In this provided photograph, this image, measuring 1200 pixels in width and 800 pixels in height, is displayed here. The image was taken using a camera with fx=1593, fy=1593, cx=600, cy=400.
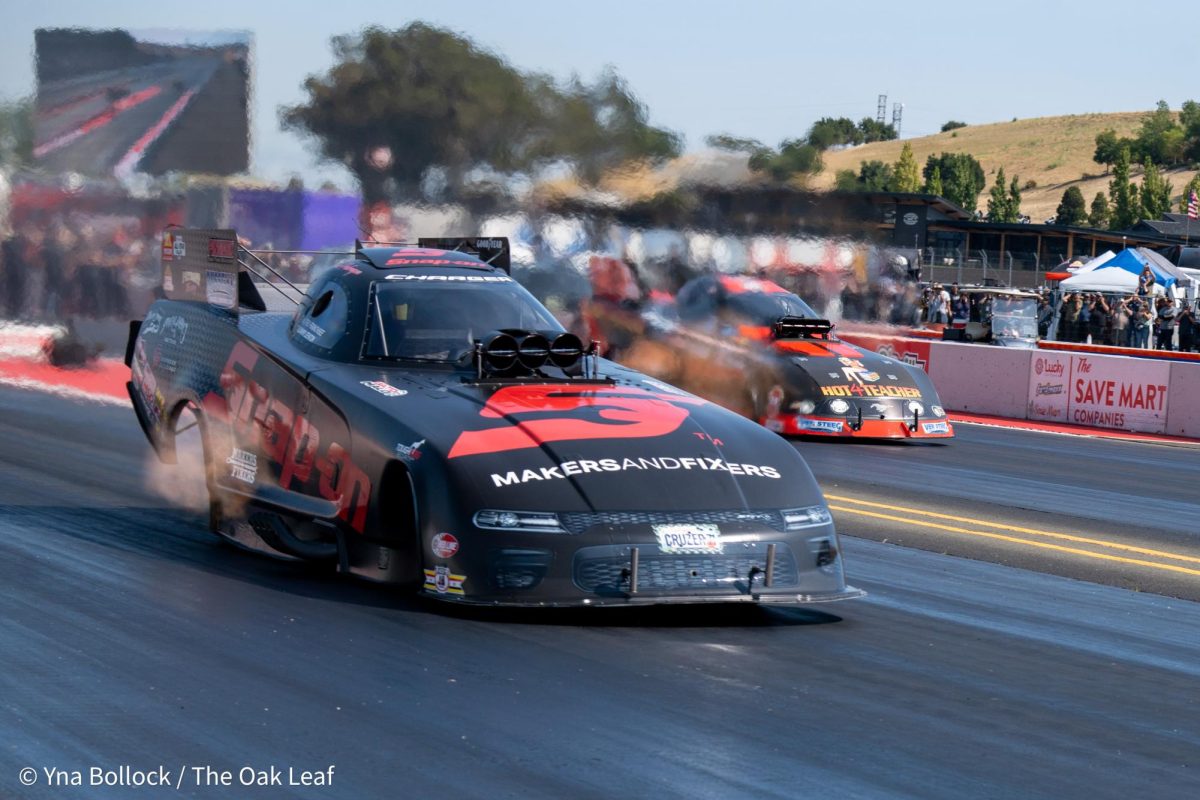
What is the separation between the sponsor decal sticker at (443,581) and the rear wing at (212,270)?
115 inches

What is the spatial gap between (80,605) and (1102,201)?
119m

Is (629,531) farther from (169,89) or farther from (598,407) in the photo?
(169,89)

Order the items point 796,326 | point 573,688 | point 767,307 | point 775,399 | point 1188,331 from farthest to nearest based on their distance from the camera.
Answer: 1. point 1188,331
2. point 767,307
3. point 796,326
4. point 775,399
5. point 573,688

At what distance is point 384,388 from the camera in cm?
734

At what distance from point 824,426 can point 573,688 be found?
34.5 feet

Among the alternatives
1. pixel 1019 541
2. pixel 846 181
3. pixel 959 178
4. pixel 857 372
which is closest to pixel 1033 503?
pixel 1019 541

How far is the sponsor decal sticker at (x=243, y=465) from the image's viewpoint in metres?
7.94

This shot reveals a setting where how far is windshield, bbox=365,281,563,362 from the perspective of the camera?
788 cm

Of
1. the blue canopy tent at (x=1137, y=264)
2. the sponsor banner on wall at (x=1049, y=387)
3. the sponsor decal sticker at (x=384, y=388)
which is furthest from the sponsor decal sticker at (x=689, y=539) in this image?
the blue canopy tent at (x=1137, y=264)

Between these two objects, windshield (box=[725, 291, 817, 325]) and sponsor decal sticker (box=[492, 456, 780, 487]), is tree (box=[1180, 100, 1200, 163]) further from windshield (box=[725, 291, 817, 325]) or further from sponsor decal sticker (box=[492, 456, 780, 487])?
sponsor decal sticker (box=[492, 456, 780, 487])

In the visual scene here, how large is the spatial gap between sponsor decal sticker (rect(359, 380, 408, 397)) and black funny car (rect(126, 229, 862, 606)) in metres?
0.02

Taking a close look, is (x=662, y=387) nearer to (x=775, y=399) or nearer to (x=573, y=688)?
(x=573, y=688)

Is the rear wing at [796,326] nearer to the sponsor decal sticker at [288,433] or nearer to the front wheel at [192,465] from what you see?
the front wheel at [192,465]

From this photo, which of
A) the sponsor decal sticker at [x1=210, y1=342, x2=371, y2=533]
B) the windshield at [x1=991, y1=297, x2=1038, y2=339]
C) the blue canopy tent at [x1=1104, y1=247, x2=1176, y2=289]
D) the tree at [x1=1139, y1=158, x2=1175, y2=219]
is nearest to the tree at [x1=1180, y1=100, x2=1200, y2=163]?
the tree at [x1=1139, y1=158, x2=1175, y2=219]
